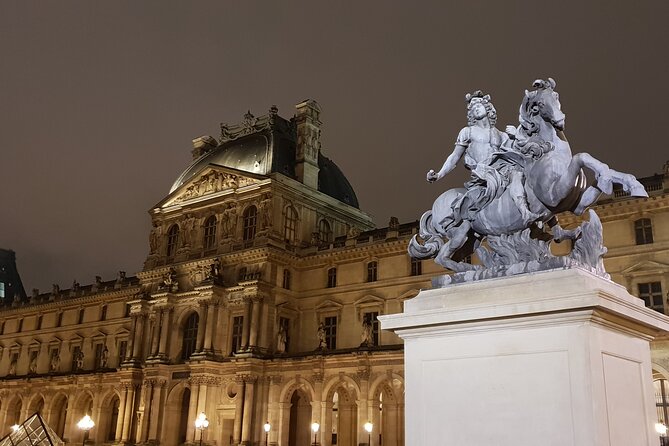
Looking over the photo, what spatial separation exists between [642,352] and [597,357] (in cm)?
103

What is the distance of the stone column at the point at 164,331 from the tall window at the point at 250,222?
7.89 m


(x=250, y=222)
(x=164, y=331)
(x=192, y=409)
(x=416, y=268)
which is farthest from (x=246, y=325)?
(x=416, y=268)

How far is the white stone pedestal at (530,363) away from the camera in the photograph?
5668mm

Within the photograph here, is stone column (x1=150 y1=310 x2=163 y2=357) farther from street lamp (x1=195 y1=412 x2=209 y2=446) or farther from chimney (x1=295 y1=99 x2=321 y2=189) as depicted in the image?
chimney (x1=295 y1=99 x2=321 y2=189)

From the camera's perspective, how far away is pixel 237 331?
4631cm

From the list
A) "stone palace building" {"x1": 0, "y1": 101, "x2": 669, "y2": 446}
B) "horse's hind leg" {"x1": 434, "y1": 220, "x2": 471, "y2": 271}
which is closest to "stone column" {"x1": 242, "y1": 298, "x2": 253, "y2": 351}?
"stone palace building" {"x1": 0, "y1": 101, "x2": 669, "y2": 446}

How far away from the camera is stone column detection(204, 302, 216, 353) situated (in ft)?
150

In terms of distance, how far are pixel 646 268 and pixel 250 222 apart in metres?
26.6

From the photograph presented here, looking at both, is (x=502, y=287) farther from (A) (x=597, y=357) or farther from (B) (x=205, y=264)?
(B) (x=205, y=264)

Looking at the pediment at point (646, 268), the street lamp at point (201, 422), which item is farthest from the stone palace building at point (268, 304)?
the street lamp at point (201, 422)

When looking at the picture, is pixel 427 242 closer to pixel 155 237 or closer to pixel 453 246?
pixel 453 246

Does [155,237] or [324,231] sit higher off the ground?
[324,231]

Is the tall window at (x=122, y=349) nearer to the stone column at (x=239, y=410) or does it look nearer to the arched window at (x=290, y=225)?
the stone column at (x=239, y=410)

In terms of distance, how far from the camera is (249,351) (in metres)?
44.0
